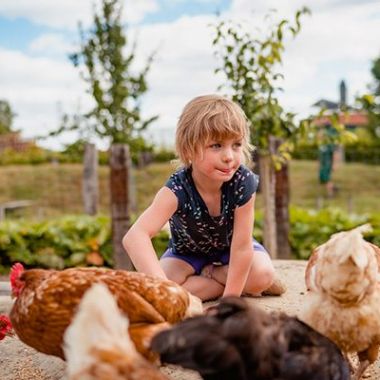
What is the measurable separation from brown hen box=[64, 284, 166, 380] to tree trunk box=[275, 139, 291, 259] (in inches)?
227

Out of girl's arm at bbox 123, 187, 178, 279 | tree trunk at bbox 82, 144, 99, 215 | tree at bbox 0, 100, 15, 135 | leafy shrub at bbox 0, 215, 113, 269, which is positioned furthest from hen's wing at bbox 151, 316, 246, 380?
tree at bbox 0, 100, 15, 135

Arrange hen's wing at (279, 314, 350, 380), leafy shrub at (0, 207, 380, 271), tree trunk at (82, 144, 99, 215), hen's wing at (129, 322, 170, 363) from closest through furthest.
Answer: hen's wing at (279, 314, 350, 380)
hen's wing at (129, 322, 170, 363)
leafy shrub at (0, 207, 380, 271)
tree trunk at (82, 144, 99, 215)

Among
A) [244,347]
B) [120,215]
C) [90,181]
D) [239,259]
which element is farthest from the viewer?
[90,181]

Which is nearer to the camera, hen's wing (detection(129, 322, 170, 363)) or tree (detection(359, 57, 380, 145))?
hen's wing (detection(129, 322, 170, 363))

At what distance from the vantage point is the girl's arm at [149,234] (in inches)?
137

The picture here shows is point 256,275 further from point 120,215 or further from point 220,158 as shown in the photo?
point 120,215

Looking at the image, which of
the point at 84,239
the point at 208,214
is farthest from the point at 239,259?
the point at 84,239

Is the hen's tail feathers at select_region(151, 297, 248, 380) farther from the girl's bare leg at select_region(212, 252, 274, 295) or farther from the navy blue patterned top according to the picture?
the girl's bare leg at select_region(212, 252, 274, 295)

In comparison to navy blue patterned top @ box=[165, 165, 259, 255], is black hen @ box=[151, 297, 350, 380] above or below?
below

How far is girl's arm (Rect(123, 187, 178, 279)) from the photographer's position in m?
3.47

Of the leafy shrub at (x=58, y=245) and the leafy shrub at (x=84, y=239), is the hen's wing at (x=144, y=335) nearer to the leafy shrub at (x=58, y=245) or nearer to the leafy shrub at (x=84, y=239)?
the leafy shrub at (x=84, y=239)

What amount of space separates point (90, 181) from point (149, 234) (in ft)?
33.6

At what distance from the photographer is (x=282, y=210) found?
760 cm

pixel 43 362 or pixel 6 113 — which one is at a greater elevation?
pixel 6 113
